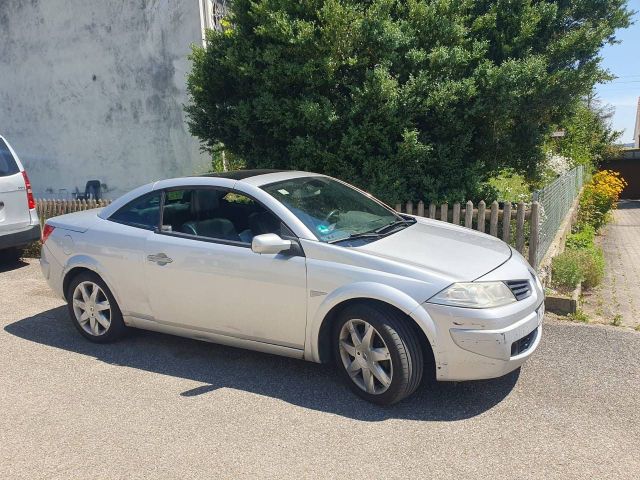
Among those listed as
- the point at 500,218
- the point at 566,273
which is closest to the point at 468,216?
the point at 500,218

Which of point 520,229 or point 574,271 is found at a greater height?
point 520,229

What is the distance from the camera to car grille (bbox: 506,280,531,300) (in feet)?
12.6

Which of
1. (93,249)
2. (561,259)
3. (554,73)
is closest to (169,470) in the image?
(93,249)

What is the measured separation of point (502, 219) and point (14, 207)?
6.22 meters

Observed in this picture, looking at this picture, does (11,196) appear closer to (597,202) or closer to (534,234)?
(534,234)

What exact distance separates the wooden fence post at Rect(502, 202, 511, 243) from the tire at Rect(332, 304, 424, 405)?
3.02 m

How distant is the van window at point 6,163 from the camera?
7.68 meters

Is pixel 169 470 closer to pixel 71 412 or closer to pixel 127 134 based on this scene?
pixel 71 412

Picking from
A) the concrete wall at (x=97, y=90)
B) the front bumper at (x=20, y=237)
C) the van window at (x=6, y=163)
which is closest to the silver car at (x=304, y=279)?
the front bumper at (x=20, y=237)

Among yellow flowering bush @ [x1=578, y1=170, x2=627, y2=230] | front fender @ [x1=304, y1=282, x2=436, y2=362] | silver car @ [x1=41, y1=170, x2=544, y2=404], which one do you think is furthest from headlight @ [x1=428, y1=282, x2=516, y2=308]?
yellow flowering bush @ [x1=578, y1=170, x2=627, y2=230]

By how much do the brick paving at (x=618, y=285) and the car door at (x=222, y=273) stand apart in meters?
3.23

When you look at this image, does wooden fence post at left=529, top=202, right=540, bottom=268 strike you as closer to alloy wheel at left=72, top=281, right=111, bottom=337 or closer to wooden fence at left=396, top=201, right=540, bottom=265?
wooden fence at left=396, top=201, right=540, bottom=265

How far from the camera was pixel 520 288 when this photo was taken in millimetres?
3889

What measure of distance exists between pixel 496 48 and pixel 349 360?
15.6ft
